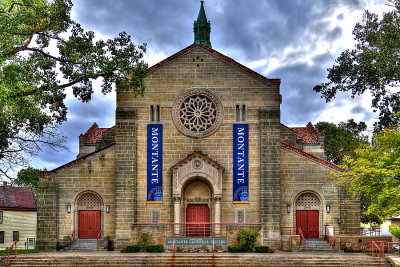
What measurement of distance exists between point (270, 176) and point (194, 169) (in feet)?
14.8

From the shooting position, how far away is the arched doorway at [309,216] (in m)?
36.2

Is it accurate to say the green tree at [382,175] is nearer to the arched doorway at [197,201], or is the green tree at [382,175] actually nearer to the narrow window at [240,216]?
the narrow window at [240,216]

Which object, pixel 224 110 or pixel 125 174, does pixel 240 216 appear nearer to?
pixel 224 110

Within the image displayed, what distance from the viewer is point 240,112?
3594cm

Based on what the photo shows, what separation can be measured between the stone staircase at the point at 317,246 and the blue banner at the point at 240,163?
4.38 m

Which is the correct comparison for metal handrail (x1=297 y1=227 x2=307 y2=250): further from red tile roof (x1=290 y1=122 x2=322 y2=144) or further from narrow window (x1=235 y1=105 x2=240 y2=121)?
red tile roof (x1=290 y1=122 x2=322 y2=144)

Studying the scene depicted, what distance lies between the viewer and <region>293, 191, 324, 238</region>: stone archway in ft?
119

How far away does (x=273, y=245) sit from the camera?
34.7m

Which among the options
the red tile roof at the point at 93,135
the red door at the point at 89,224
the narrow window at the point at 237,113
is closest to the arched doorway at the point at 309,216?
the narrow window at the point at 237,113

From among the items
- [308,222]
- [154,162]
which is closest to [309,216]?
[308,222]

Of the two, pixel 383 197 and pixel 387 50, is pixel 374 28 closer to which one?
pixel 387 50

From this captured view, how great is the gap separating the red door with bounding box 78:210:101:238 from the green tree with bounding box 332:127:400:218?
14.8 meters

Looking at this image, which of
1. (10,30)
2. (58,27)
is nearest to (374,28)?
(58,27)

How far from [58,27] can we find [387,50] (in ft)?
64.2
